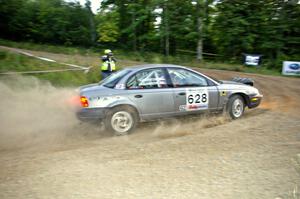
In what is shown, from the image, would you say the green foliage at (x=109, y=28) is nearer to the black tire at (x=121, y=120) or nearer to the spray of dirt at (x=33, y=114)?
the spray of dirt at (x=33, y=114)

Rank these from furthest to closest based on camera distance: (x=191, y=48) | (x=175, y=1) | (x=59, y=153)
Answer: (x=191, y=48) → (x=175, y=1) → (x=59, y=153)

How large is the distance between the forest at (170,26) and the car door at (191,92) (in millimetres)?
21782

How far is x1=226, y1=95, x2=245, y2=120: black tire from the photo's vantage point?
330 inches

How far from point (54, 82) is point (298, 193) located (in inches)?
424

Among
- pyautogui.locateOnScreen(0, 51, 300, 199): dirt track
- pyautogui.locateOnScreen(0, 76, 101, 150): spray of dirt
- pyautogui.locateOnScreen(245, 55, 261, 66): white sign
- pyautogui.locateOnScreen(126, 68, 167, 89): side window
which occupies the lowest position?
pyautogui.locateOnScreen(0, 51, 300, 199): dirt track

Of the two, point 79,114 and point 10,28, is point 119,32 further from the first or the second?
point 79,114

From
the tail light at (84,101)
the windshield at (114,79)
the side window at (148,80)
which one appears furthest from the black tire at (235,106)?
the tail light at (84,101)

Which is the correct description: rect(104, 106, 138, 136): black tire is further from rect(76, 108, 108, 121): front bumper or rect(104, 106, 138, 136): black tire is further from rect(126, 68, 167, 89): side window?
rect(126, 68, 167, 89): side window

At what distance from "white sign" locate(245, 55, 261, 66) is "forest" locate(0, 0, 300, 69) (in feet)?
7.17

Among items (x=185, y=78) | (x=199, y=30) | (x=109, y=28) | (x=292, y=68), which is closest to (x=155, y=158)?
(x=185, y=78)

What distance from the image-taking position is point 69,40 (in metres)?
41.3

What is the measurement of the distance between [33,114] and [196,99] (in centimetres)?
455

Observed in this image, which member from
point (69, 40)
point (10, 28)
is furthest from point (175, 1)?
point (10, 28)

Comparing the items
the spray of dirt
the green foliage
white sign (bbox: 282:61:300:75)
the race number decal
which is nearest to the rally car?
the race number decal
